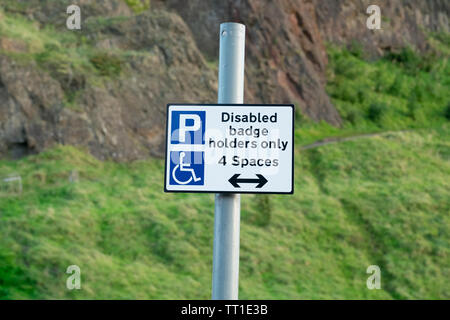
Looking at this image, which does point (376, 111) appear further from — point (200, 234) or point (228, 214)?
point (228, 214)

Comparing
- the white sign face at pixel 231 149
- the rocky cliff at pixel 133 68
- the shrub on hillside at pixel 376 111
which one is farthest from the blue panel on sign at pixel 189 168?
the shrub on hillside at pixel 376 111

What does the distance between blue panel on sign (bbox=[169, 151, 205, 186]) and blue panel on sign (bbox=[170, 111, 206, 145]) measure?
0.09m

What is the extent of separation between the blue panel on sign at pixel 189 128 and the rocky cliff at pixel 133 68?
25.3m

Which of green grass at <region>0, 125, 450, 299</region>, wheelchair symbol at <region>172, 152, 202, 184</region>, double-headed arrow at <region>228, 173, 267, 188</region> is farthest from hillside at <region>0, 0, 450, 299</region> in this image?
double-headed arrow at <region>228, 173, 267, 188</region>

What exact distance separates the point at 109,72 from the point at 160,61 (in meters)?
3.07

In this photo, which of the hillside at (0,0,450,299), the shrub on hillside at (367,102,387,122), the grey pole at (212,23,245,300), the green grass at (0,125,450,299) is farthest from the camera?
the shrub on hillside at (367,102,387,122)

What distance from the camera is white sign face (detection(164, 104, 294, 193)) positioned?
4.71 m

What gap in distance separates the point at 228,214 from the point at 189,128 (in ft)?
2.11

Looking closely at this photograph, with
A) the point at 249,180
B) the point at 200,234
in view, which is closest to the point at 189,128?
the point at 249,180

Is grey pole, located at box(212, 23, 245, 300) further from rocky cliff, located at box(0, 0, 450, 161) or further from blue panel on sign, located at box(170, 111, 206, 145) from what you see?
rocky cliff, located at box(0, 0, 450, 161)

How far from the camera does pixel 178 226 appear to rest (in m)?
24.5

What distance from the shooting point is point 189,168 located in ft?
15.5

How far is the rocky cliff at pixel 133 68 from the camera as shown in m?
29.7

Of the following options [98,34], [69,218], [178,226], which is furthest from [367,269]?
[98,34]
